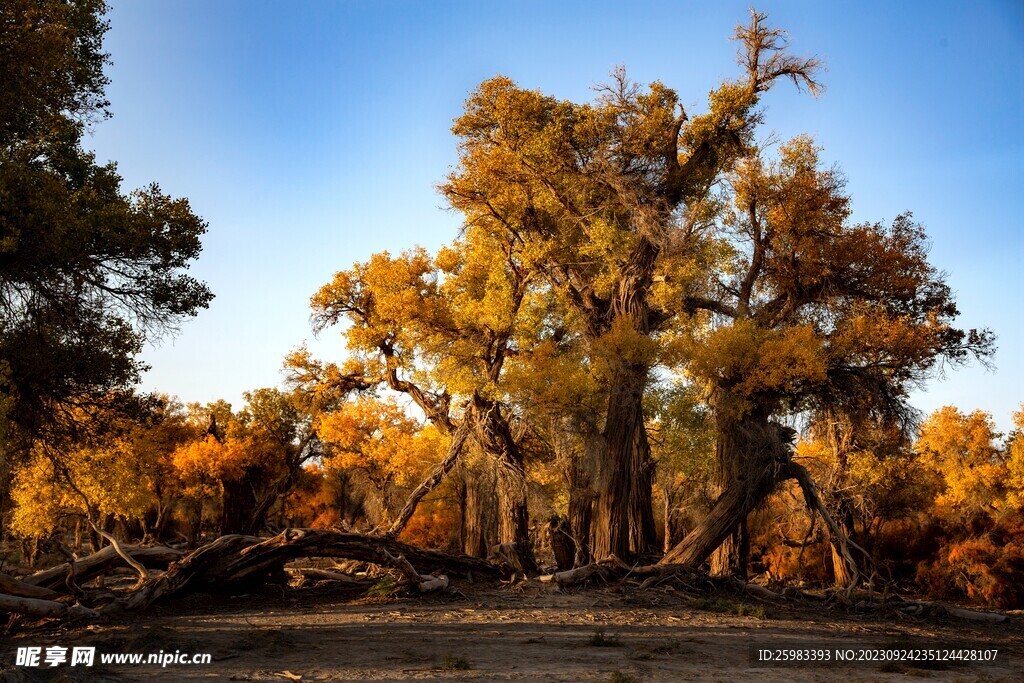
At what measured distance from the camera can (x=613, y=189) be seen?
21844 millimetres

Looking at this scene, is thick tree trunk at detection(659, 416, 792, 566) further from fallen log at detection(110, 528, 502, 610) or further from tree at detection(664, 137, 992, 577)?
fallen log at detection(110, 528, 502, 610)

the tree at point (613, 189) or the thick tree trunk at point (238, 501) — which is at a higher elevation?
the tree at point (613, 189)

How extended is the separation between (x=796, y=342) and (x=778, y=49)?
893 cm

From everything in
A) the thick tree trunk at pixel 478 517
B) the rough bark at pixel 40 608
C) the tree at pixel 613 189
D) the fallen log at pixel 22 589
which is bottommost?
the rough bark at pixel 40 608

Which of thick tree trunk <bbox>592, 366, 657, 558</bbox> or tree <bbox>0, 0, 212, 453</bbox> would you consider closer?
tree <bbox>0, 0, 212, 453</bbox>

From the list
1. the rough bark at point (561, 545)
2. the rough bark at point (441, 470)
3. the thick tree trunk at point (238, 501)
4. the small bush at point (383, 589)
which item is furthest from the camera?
the thick tree trunk at point (238, 501)

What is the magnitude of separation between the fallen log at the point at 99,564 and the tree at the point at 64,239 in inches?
101

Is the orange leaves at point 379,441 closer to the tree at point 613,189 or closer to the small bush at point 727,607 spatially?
the tree at point 613,189

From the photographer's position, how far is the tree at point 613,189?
67.9ft

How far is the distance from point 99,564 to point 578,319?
1352 cm

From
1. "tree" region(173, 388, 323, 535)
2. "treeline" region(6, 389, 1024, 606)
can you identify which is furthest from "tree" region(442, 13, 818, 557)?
"tree" region(173, 388, 323, 535)

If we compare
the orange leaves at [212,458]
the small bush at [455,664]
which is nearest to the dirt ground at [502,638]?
the small bush at [455,664]

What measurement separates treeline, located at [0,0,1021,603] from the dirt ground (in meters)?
2.70

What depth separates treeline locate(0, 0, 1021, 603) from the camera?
47.5 feet
